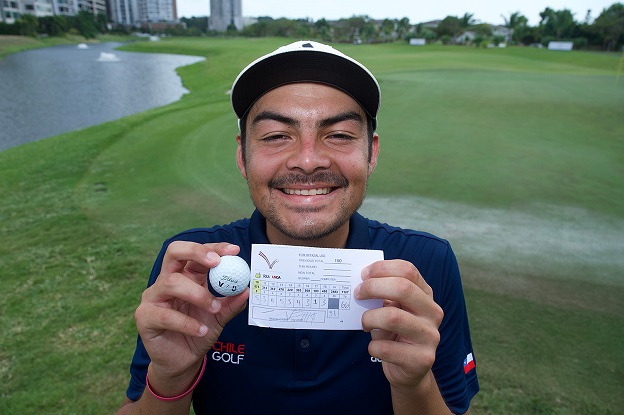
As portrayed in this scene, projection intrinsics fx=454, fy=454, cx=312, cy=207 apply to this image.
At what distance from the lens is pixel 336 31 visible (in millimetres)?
84375

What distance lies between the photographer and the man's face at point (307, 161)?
1.54 meters

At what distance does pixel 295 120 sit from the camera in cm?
155

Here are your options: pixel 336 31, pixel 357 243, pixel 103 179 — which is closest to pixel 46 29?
pixel 336 31

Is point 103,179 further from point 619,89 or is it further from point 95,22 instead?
point 95,22

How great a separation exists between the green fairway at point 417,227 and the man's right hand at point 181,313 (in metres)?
1.50

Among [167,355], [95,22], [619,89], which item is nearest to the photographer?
[167,355]

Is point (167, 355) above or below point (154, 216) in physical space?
above

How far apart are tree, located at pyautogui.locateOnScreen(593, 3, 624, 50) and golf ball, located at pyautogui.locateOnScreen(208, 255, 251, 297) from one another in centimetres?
5358

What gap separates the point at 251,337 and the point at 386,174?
4.61 m

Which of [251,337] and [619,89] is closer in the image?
[251,337]

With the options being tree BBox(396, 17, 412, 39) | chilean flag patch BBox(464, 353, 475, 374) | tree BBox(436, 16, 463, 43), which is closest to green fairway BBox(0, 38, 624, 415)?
chilean flag patch BBox(464, 353, 475, 374)

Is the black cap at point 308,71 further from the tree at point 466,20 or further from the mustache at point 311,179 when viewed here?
the tree at point 466,20

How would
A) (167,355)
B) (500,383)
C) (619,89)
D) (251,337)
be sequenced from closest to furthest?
(167,355), (251,337), (500,383), (619,89)
